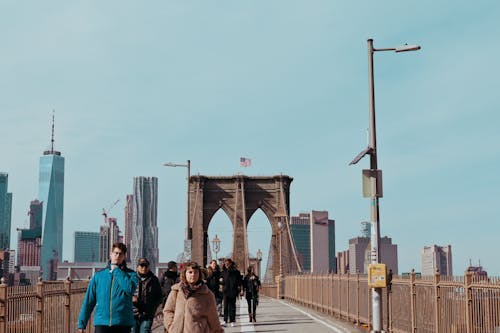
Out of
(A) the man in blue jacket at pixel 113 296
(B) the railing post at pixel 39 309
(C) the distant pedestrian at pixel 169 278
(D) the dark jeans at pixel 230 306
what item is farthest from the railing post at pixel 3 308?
(D) the dark jeans at pixel 230 306

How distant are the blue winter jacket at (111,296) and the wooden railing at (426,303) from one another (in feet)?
19.2

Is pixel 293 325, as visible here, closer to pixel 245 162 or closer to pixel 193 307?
pixel 193 307

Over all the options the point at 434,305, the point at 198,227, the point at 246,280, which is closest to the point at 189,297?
the point at 434,305

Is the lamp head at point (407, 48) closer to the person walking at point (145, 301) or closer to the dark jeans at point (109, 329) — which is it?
the person walking at point (145, 301)

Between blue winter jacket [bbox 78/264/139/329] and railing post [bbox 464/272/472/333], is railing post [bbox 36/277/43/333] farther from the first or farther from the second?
railing post [bbox 464/272/472/333]

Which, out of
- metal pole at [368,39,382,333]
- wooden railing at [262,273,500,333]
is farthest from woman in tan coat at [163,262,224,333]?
metal pole at [368,39,382,333]

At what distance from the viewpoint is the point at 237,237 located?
298ft

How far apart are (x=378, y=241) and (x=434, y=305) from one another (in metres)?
2.09

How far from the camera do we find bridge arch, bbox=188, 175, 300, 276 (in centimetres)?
8712

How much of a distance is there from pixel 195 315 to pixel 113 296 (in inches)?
41.2

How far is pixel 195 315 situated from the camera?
293 inches

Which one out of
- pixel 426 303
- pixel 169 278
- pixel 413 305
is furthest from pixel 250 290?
pixel 169 278

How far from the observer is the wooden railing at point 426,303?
1170 centimetres

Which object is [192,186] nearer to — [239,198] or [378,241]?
[239,198]
